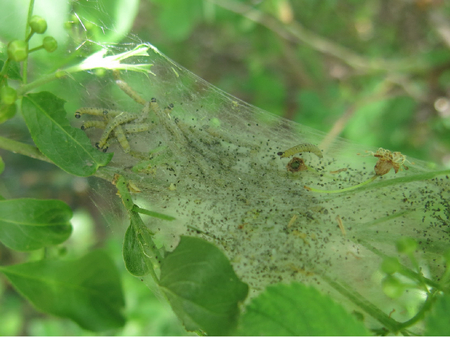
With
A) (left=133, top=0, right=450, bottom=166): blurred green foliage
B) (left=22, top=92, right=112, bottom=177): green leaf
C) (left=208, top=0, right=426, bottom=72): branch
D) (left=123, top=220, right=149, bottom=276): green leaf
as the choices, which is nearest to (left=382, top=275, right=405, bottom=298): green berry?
(left=123, top=220, right=149, bottom=276): green leaf

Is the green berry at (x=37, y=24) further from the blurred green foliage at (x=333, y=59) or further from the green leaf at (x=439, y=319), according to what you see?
the blurred green foliage at (x=333, y=59)

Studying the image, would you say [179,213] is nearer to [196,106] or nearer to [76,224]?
[196,106]

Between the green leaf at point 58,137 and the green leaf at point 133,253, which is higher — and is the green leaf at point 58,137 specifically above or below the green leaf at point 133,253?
above

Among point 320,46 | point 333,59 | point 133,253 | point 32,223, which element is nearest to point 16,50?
point 32,223

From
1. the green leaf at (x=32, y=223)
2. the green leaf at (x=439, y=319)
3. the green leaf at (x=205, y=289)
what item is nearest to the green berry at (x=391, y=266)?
the green leaf at (x=439, y=319)

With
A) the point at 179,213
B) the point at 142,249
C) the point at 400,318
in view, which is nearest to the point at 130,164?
the point at 179,213
